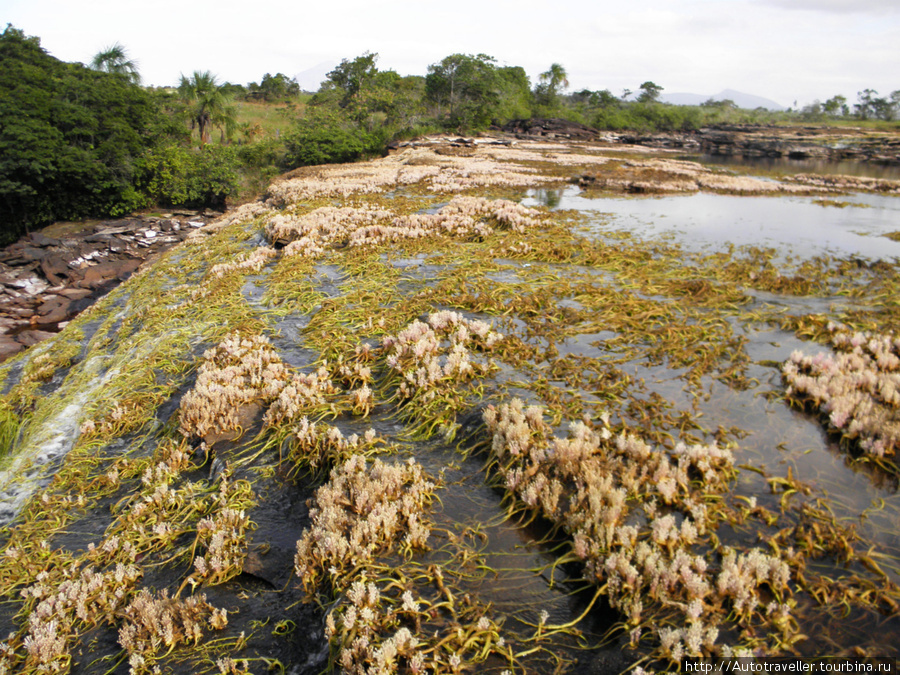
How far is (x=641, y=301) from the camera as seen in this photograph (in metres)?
9.29

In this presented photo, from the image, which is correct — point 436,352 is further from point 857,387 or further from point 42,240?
point 42,240

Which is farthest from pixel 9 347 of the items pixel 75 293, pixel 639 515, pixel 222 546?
pixel 639 515

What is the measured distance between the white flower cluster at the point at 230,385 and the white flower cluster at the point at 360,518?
7.62 ft

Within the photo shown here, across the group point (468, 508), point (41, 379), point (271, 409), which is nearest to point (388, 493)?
Answer: point (468, 508)

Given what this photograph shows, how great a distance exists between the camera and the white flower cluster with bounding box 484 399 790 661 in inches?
132

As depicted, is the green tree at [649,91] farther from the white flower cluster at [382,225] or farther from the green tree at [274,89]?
the white flower cluster at [382,225]

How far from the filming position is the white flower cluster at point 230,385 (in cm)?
627

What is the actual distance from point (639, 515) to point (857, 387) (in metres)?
3.96

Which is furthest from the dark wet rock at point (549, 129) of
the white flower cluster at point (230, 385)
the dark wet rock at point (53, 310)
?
the white flower cluster at point (230, 385)

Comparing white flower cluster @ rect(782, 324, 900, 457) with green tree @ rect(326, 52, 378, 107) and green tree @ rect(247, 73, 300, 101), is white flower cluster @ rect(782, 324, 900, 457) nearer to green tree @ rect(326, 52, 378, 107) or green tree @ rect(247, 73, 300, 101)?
green tree @ rect(326, 52, 378, 107)

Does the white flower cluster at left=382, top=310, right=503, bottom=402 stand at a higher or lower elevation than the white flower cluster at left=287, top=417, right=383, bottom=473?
higher

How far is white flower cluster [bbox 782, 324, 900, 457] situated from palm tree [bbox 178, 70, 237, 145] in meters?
52.2

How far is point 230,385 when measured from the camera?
6.80 metres

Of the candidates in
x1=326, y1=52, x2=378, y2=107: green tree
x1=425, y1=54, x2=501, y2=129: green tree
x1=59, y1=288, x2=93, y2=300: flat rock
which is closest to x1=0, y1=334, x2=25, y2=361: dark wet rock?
x1=59, y1=288, x2=93, y2=300: flat rock
